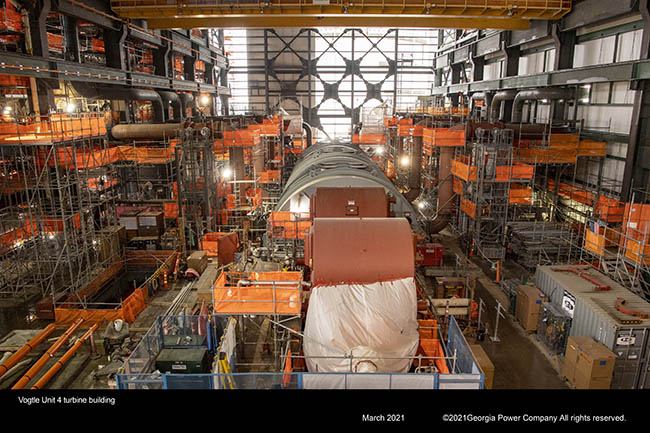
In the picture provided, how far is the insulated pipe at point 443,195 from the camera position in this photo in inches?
901

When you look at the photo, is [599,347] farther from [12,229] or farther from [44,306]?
[12,229]

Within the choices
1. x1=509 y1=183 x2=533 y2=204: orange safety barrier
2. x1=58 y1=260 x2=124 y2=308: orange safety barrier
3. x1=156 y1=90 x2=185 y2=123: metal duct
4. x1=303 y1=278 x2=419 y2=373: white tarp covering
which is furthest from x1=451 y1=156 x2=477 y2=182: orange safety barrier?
x1=156 y1=90 x2=185 y2=123: metal duct

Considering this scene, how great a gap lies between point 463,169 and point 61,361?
18.0 meters

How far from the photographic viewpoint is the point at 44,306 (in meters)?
14.4

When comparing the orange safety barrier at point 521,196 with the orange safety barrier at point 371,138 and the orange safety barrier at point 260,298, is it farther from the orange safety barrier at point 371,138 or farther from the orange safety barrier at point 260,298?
the orange safety barrier at point 371,138

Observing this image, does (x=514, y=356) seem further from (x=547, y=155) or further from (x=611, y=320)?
(x=547, y=155)

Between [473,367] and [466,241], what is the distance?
14.1 m

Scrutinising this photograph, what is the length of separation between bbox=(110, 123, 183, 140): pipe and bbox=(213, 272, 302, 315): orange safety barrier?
16.6 metres

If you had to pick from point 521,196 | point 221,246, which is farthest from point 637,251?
point 221,246

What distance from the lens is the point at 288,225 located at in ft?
52.2

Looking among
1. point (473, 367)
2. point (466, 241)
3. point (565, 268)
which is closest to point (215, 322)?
point (473, 367)

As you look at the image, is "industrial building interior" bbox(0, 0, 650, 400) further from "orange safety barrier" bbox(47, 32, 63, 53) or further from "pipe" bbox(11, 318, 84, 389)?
"orange safety barrier" bbox(47, 32, 63, 53)

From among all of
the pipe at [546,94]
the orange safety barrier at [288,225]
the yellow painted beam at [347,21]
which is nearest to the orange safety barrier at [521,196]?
the pipe at [546,94]
